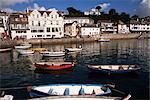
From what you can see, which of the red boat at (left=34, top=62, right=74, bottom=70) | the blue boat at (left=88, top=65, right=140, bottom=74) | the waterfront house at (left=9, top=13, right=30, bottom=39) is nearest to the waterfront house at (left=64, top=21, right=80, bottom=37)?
the waterfront house at (left=9, top=13, right=30, bottom=39)

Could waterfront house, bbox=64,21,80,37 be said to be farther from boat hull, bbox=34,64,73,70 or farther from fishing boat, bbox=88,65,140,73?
fishing boat, bbox=88,65,140,73

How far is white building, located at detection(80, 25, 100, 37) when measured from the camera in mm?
103750

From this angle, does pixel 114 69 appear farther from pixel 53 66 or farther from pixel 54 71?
pixel 53 66

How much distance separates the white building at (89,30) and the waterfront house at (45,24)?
12.9m

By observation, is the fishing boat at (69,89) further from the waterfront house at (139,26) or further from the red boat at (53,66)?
the waterfront house at (139,26)

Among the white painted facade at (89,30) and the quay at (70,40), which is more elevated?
the white painted facade at (89,30)

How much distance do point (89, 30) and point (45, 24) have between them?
Result: 2142cm

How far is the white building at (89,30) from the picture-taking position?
340 ft

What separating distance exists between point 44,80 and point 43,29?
194 ft

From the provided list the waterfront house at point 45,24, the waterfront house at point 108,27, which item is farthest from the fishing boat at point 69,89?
the waterfront house at point 108,27

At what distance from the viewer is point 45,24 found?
90.2 meters

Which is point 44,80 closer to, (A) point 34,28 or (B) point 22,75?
(B) point 22,75

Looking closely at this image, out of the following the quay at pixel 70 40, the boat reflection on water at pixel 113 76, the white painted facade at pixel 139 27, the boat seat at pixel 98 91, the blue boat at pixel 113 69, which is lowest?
the boat seat at pixel 98 91

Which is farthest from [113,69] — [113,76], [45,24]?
[45,24]
